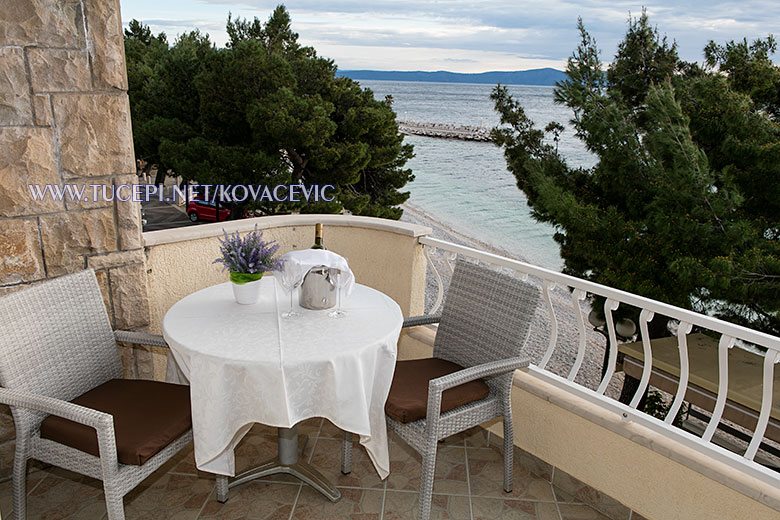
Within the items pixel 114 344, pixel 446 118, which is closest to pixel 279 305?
pixel 114 344

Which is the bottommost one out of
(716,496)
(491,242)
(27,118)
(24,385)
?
(491,242)

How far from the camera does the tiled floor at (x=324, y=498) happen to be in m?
2.28

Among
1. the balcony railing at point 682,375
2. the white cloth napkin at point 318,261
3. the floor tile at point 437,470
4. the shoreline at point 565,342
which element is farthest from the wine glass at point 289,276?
the shoreline at point 565,342

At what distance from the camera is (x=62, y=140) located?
2256 mm

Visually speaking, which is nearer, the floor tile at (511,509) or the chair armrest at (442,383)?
the chair armrest at (442,383)

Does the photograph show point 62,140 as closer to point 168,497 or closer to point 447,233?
point 168,497

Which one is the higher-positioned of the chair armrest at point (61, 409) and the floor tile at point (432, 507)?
the chair armrest at point (61, 409)

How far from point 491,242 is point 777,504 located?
26.8 meters

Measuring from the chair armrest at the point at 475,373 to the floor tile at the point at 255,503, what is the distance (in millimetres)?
881

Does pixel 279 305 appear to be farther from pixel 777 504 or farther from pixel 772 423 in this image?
pixel 772 423

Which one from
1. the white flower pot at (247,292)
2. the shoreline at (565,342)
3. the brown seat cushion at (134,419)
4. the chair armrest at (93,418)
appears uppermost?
the white flower pot at (247,292)

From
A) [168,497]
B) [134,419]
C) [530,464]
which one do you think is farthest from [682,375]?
[168,497]

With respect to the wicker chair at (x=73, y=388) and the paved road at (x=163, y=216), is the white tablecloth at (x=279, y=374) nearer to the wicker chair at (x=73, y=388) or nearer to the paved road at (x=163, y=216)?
the wicker chair at (x=73, y=388)

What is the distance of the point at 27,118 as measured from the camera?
7.08ft
